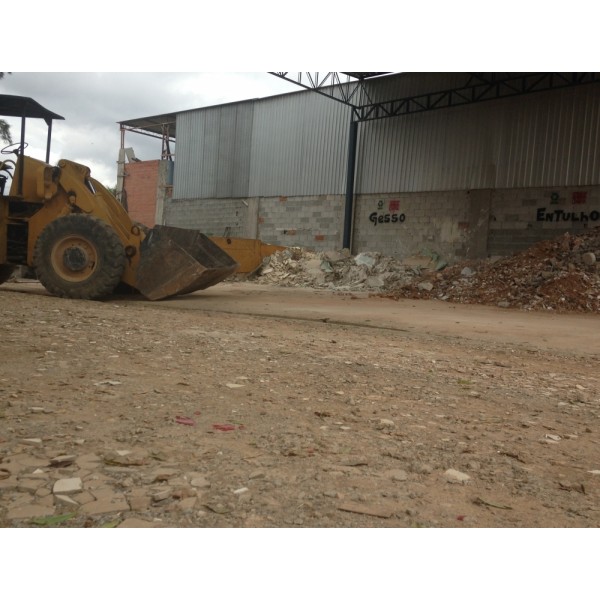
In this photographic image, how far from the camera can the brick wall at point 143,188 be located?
27609mm

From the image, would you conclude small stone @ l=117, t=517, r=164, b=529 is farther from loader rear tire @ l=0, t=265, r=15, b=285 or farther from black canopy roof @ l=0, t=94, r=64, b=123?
loader rear tire @ l=0, t=265, r=15, b=285

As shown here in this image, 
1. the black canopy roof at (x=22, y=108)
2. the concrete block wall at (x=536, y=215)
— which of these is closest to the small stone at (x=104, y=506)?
the black canopy roof at (x=22, y=108)

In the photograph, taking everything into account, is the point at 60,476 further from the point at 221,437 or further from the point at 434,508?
the point at 434,508

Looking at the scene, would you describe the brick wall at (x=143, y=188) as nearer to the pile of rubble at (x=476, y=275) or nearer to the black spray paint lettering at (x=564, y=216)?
the pile of rubble at (x=476, y=275)

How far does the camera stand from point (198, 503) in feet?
7.37

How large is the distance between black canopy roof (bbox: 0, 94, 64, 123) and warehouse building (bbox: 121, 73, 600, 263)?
11261mm

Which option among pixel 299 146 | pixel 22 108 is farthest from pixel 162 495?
pixel 299 146

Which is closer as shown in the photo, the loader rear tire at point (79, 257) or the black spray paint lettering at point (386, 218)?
the loader rear tire at point (79, 257)

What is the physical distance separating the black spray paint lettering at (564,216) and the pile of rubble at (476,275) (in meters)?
0.65

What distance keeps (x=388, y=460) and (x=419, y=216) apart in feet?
55.3

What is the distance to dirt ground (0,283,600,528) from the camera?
7.47 ft

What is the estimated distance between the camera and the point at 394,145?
64.7 feet

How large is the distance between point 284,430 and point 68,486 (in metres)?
1.18

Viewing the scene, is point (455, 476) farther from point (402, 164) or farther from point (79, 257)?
point (402, 164)
